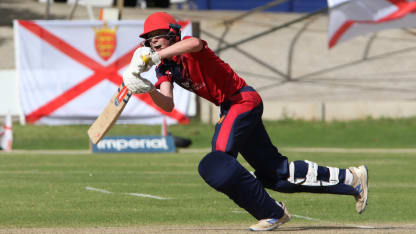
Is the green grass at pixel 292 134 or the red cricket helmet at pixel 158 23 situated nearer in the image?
the red cricket helmet at pixel 158 23

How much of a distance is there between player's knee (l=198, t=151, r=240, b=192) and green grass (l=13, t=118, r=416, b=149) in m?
16.2

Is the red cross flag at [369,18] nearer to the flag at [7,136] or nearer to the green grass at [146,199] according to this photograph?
the green grass at [146,199]

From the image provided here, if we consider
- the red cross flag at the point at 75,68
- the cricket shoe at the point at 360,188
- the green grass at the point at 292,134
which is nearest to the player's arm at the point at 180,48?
the cricket shoe at the point at 360,188

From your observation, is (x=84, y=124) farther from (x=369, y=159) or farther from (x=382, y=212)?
(x=382, y=212)

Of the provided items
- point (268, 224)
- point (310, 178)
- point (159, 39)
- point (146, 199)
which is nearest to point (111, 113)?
point (159, 39)

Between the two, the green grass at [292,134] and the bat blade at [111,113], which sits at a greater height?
the bat blade at [111,113]

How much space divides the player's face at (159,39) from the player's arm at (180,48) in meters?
0.30

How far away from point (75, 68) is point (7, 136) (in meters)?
4.18

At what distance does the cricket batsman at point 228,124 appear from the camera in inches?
294

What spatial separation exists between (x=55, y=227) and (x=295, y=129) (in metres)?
17.7

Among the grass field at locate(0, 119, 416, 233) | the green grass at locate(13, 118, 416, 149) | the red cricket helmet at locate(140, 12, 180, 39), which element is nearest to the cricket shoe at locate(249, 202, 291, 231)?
the grass field at locate(0, 119, 416, 233)

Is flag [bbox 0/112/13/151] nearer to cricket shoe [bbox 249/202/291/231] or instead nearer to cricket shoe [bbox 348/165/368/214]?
cricket shoe [bbox 348/165/368/214]

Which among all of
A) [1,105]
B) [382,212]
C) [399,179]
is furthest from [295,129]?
[382,212]

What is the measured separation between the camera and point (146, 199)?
11828mm
